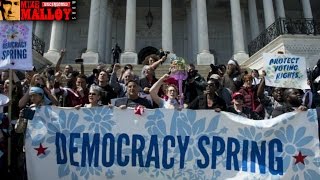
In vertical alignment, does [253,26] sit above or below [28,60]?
above

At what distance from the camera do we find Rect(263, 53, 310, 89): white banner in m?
8.96

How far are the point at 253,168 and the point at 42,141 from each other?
3.57 m

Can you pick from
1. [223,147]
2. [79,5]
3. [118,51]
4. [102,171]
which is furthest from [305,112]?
[79,5]

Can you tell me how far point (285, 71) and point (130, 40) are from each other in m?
19.5

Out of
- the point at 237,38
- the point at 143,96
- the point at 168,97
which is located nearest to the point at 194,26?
the point at 237,38

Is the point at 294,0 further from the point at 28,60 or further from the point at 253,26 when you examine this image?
the point at 28,60

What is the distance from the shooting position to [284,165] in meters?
6.71

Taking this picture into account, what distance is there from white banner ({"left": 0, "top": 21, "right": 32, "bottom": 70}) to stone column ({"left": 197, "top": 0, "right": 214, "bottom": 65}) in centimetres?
2021

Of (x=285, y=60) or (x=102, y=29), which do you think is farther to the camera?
(x=102, y=29)

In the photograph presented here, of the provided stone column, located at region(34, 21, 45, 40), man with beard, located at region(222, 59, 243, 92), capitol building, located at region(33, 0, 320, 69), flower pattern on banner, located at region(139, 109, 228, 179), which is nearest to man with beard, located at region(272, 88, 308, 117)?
flower pattern on banner, located at region(139, 109, 228, 179)

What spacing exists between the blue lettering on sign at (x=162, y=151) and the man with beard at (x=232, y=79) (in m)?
3.45

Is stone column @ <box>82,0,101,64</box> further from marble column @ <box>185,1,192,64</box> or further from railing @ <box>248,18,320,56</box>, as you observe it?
railing @ <box>248,18,320,56</box>

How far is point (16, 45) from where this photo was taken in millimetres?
7785

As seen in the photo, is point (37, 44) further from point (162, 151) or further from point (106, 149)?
point (162, 151)
